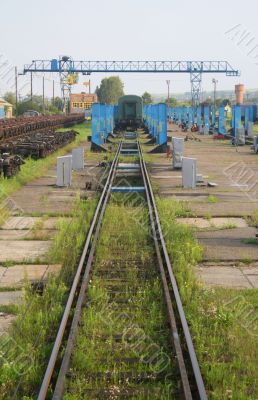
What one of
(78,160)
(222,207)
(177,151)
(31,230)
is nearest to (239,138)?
(177,151)

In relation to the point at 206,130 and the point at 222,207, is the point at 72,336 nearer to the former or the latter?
the point at 222,207

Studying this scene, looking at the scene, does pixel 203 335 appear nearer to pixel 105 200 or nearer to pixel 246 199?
pixel 105 200

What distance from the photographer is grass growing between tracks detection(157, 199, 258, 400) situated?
14.7ft

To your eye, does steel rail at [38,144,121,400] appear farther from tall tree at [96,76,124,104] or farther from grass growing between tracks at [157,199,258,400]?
tall tree at [96,76,124,104]

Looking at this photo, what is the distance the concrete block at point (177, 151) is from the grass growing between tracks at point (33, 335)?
1099 centimetres

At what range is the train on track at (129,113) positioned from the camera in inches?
1706

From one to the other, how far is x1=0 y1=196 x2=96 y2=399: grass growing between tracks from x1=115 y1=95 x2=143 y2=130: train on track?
35.7 m

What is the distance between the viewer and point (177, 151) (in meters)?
19.4

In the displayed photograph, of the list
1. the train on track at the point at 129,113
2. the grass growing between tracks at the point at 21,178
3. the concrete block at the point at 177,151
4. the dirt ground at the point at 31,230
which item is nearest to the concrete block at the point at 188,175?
the dirt ground at the point at 31,230

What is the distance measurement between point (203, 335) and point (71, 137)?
27804 millimetres

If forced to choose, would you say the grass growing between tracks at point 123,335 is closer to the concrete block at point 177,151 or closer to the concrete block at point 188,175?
the concrete block at point 188,175

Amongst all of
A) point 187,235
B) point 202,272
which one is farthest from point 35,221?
point 202,272

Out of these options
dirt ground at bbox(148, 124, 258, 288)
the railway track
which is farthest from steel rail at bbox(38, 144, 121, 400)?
dirt ground at bbox(148, 124, 258, 288)

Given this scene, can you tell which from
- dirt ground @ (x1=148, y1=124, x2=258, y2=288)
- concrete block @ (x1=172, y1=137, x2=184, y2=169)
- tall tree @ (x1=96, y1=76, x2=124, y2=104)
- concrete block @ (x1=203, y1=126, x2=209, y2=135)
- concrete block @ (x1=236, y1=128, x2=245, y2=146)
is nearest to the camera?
dirt ground @ (x1=148, y1=124, x2=258, y2=288)
